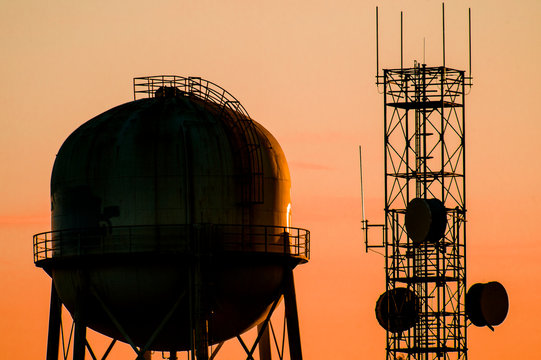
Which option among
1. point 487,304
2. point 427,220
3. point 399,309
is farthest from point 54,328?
point 487,304

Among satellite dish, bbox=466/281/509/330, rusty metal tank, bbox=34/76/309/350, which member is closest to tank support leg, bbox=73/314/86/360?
rusty metal tank, bbox=34/76/309/350

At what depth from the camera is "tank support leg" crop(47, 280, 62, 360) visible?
2938 inches

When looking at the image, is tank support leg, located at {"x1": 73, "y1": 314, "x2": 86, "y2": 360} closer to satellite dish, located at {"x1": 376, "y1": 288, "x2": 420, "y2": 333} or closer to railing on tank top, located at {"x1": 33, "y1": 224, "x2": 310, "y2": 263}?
railing on tank top, located at {"x1": 33, "y1": 224, "x2": 310, "y2": 263}

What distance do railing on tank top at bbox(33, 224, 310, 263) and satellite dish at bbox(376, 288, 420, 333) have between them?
8201mm

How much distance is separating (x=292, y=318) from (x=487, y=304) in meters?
9.18

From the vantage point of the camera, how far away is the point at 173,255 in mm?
70000

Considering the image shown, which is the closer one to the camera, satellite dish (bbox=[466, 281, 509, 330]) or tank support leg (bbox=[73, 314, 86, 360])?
tank support leg (bbox=[73, 314, 86, 360])

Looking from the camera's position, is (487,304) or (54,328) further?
(487,304)

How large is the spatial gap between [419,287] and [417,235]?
293 centimetres

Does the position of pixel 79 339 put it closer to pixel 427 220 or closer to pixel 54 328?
pixel 54 328

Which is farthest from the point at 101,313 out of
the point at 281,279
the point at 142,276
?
the point at 281,279

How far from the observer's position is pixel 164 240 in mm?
70375

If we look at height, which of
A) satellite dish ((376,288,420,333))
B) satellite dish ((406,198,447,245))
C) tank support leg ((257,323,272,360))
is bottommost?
tank support leg ((257,323,272,360))

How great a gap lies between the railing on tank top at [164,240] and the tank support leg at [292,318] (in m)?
1.62
